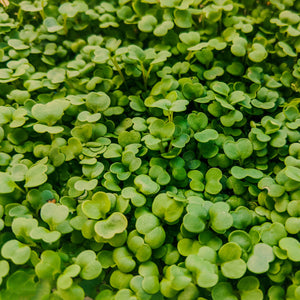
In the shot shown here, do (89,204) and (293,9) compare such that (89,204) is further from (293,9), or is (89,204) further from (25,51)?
(293,9)

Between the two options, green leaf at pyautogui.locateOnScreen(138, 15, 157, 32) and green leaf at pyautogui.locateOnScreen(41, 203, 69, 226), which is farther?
green leaf at pyautogui.locateOnScreen(138, 15, 157, 32)

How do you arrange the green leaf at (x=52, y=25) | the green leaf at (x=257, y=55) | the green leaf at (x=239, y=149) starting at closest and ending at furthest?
the green leaf at (x=239, y=149) < the green leaf at (x=257, y=55) < the green leaf at (x=52, y=25)

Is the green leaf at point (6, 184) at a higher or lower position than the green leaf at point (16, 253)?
higher

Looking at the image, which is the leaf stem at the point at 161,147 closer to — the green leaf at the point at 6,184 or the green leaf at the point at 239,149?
the green leaf at the point at 239,149

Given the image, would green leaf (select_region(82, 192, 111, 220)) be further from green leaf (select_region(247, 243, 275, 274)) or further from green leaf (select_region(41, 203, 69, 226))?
green leaf (select_region(247, 243, 275, 274))

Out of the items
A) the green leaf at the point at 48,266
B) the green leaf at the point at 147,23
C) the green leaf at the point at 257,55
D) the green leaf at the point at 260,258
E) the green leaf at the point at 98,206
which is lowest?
the green leaf at the point at 48,266

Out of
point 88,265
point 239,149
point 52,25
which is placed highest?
point 52,25

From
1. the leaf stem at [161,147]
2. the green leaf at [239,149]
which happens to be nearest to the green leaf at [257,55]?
the green leaf at [239,149]

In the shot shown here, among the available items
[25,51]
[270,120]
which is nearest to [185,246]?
[270,120]

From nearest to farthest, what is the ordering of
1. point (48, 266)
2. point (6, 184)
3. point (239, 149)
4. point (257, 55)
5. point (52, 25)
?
point (48, 266), point (6, 184), point (239, 149), point (257, 55), point (52, 25)

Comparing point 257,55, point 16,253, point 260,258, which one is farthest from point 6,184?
point 257,55

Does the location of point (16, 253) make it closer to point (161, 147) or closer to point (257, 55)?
point (161, 147)

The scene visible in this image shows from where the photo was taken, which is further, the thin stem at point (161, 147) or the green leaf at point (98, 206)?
the thin stem at point (161, 147)

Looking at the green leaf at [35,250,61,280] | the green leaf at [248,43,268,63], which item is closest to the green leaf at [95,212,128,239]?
the green leaf at [35,250,61,280]
